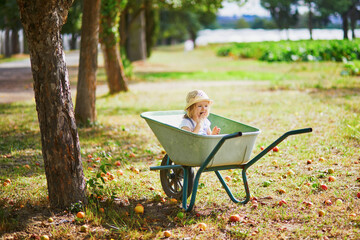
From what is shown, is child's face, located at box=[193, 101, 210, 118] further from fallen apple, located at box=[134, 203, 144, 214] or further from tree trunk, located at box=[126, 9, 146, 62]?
tree trunk, located at box=[126, 9, 146, 62]

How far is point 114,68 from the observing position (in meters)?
11.6

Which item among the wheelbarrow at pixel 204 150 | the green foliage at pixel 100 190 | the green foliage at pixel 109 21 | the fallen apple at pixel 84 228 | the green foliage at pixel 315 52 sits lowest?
the fallen apple at pixel 84 228

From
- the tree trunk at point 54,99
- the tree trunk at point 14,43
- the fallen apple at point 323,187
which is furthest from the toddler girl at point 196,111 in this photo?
Answer: the tree trunk at point 14,43

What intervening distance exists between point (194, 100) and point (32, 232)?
5.83 ft

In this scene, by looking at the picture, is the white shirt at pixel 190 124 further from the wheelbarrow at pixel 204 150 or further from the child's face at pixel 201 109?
the wheelbarrow at pixel 204 150

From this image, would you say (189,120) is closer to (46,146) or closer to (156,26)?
(46,146)

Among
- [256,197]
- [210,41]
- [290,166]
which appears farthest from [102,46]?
[210,41]

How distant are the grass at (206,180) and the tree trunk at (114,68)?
4.38 ft

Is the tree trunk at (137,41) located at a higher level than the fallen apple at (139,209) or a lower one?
higher

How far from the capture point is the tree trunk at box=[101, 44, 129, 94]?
11117 millimetres

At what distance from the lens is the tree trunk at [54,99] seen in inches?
141

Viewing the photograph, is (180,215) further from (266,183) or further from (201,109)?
(266,183)

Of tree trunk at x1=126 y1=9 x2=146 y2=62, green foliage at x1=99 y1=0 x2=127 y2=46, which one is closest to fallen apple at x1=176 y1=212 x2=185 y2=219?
green foliage at x1=99 y1=0 x2=127 y2=46

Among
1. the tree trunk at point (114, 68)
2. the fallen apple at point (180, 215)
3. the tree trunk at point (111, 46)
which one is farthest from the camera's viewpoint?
the tree trunk at point (114, 68)
